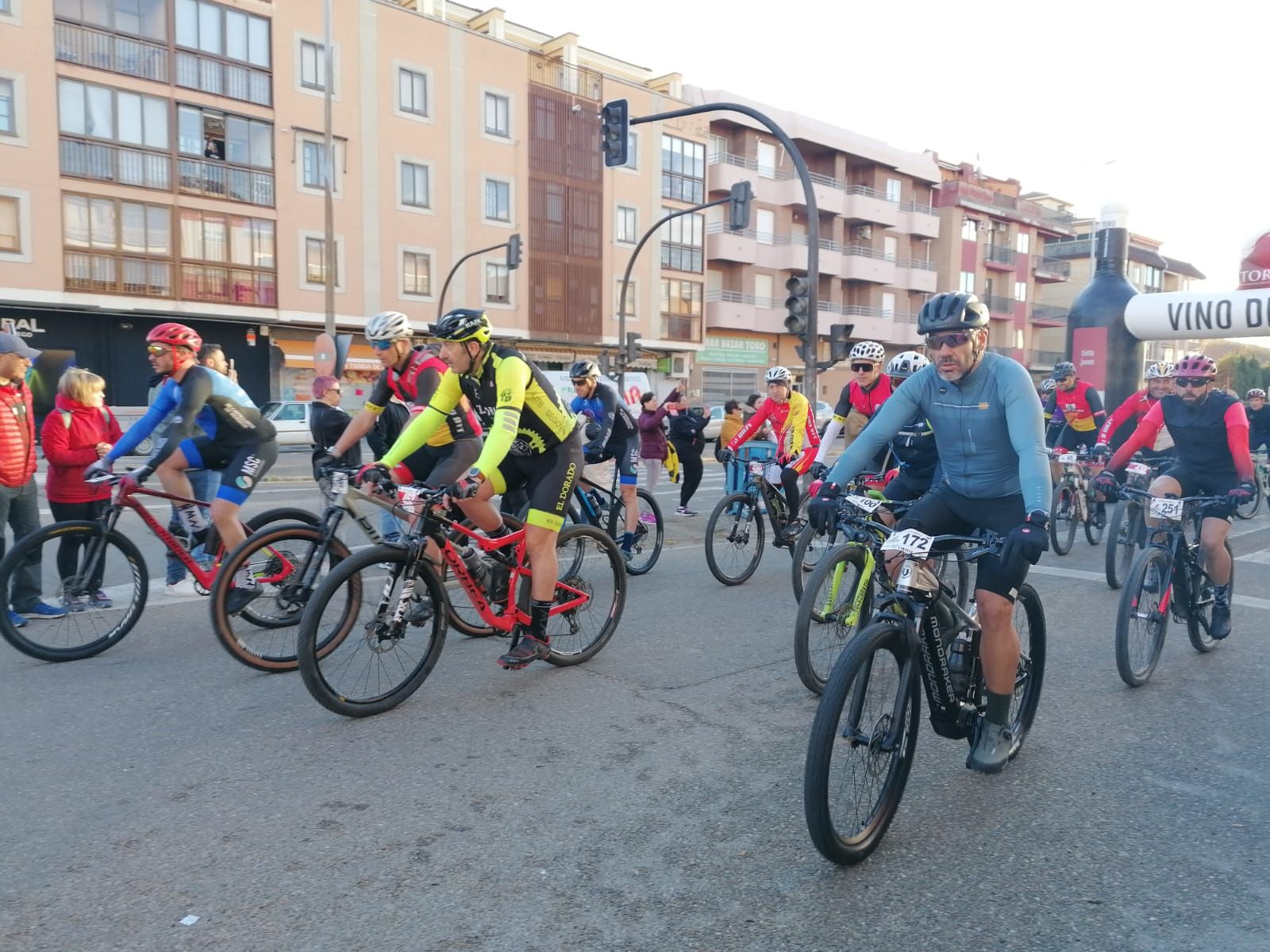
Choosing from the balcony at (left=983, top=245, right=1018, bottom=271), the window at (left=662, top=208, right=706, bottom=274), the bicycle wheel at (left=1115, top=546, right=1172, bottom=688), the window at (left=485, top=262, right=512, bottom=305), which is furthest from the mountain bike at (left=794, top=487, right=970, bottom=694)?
the balcony at (left=983, top=245, right=1018, bottom=271)

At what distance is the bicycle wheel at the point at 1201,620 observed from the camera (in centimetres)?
601

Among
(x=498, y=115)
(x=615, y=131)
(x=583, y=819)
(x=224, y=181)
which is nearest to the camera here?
(x=583, y=819)

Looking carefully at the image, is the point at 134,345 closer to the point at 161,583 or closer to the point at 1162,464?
the point at 161,583

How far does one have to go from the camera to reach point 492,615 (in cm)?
508

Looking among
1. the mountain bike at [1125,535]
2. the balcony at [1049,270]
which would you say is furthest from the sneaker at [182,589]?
the balcony at [1049,270]

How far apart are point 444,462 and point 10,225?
25.0m

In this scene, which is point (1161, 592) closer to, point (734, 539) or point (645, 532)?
point (734, 539)

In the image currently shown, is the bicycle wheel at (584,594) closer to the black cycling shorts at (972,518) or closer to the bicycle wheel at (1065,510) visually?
the black cycling shorts at (972,518)

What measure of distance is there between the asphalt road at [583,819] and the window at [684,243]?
3821cm

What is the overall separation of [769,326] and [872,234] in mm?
9740

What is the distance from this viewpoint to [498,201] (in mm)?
35906

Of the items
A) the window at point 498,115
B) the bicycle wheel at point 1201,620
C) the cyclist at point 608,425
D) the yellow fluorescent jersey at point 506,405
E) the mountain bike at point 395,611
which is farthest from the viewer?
the window at point 498,115

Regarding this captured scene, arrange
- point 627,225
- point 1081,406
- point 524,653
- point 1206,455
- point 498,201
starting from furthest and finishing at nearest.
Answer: point 627,225
point 498,201
point 1081,406
point 1206,455
point 524,653

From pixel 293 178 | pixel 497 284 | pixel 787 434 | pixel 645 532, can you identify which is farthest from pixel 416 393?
pixel 497 284
